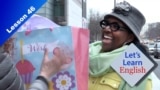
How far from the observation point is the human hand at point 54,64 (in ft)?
5.53

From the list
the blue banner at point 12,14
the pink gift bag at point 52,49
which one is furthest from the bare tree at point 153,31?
the blue banner at point 12,14

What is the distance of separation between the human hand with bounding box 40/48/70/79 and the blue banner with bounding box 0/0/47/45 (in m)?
0.38

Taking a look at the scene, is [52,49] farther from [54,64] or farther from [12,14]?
[12,14]

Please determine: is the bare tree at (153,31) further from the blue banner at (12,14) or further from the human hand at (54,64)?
the blue banner at (12,14)

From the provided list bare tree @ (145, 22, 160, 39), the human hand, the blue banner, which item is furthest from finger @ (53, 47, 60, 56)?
bare tree @ (145, 22, 160, 39)

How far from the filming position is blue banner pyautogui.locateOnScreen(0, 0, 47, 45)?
1.32 m

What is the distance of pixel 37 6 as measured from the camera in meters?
1.36

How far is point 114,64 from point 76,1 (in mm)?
51202

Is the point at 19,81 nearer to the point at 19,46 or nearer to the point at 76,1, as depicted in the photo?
the point at 19,46

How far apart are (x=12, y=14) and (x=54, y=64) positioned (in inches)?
16.5

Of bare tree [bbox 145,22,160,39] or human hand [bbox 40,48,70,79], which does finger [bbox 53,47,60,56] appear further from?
bare tree [bbox 145,22,160,39]

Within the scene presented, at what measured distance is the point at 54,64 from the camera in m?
1.69

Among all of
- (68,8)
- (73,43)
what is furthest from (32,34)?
(68,8)

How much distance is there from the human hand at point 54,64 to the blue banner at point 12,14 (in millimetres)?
375
